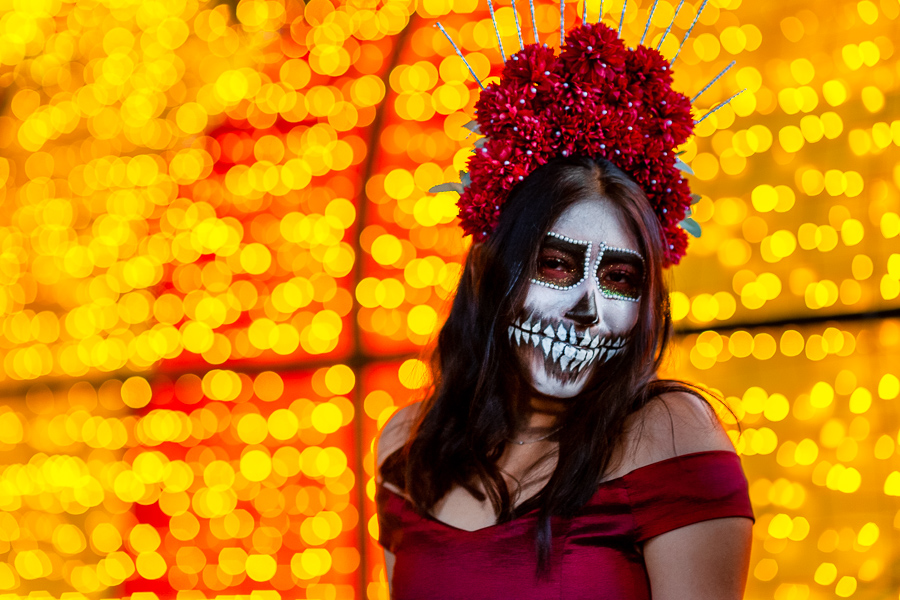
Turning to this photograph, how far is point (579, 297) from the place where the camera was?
1649mm

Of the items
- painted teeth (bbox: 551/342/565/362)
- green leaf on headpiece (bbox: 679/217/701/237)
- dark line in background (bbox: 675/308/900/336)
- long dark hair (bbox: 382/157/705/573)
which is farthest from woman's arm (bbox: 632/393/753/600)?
dark line in background (bbox: 675/308/900/336)

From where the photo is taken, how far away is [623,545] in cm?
149

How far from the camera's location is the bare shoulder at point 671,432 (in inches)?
59.4

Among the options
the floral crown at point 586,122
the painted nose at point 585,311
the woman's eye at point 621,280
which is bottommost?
the painted nose at point 585,311

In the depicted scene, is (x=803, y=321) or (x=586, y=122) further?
(x=803, y=321)

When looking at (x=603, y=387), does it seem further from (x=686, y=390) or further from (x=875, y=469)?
(x=875, y=469)

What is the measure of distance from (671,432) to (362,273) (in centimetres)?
160

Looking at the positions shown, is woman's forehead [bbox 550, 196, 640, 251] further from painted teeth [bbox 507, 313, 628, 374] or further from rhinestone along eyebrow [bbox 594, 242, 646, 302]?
painted teeth [bbox 507, 313, 628, 374]

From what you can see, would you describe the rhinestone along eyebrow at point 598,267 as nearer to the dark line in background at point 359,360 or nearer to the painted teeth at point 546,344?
the painted teeth at point 546,344

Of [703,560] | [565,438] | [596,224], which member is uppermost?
[596,224]

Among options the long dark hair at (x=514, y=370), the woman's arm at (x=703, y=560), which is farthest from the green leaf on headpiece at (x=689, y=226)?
the woman's arm at (x=703, y=560)

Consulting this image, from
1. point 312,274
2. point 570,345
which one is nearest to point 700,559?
point 570,345

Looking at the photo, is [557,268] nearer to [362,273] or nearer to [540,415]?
[540,415]

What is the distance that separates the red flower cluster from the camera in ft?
5.66
